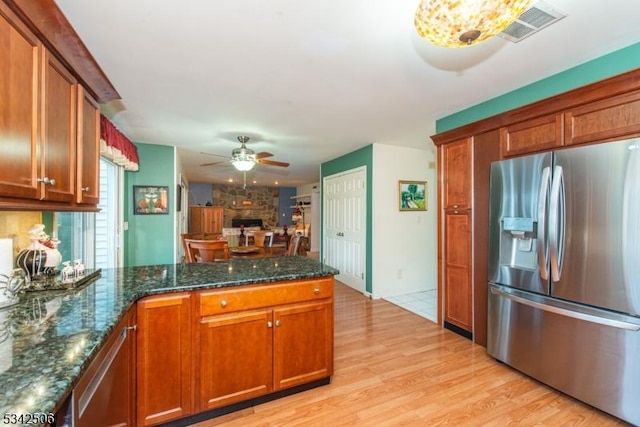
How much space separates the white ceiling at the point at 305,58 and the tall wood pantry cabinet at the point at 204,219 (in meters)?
5.55

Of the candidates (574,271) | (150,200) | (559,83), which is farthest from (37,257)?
(559,83)

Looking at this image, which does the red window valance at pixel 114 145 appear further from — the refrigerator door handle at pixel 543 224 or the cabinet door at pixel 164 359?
the refrigerator door handle at pixel 543 224

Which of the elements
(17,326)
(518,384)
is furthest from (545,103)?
(17,326)

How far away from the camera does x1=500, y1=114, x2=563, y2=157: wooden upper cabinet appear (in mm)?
2125

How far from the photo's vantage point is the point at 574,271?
190cm

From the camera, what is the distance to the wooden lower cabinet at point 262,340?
5.63 ft

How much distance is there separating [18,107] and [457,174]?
10.5ft

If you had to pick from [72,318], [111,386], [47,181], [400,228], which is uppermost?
[47,181]

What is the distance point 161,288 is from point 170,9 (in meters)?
1.51

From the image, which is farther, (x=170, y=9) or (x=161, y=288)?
(x=161, y=288)

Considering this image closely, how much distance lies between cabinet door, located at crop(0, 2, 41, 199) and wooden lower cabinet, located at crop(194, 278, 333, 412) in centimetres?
99

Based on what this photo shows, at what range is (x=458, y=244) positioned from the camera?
9.70 ft

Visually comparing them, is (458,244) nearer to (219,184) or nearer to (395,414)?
(395,414)

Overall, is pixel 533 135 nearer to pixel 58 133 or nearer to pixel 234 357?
pixel 234 357
